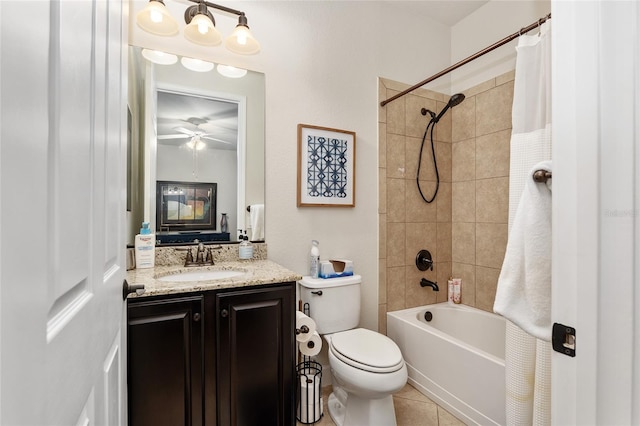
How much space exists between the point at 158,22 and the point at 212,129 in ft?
1.89

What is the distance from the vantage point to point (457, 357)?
180 cm

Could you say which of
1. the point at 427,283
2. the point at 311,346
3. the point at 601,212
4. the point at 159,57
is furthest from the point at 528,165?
the point at 159,57

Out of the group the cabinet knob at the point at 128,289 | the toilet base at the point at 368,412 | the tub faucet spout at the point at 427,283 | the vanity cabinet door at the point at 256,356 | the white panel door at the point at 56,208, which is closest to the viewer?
the white panel door at the point at 56,208

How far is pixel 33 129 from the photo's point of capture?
0.32 m

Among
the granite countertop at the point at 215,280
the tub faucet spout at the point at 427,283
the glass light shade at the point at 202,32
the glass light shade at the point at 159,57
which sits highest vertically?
the glass light shade at the point at 202,32

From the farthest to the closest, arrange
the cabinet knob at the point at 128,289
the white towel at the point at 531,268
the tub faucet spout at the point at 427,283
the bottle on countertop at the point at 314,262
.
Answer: the tub faucet spout at the point at 427,283 → the bottle on countertop at the point at 314,262 → the cabinet knob at the point at 128,289 → the white towel at the point at 531,268

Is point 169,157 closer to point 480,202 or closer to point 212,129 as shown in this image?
point 212,129

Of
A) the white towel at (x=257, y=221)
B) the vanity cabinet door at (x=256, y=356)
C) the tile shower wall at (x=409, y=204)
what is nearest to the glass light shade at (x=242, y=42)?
the white towel at (x=257, y=221)

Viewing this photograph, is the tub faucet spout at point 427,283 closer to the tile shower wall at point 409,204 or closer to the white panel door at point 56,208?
the tile shower wall at point 409,204

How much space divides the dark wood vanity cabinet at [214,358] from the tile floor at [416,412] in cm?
56

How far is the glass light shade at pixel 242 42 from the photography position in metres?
A: 1.65

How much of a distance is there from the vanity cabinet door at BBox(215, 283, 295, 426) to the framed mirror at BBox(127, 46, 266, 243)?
0.60 meters

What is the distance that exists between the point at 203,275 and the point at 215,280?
0.32 metres

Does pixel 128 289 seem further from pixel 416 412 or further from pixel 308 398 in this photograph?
pixel 416 412
